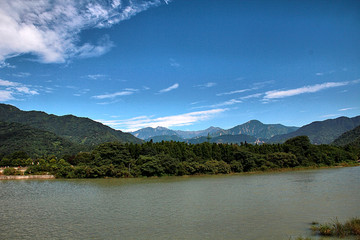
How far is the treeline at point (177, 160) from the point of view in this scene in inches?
1969

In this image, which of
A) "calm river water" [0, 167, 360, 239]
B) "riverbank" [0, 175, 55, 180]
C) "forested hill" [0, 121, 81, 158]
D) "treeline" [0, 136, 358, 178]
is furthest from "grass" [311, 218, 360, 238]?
"forested hill" [0, 121, 81, 158]

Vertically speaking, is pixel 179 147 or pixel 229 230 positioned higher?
pixel 179 147

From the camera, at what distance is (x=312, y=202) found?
21.3 meters

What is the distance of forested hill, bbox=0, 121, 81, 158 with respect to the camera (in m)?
125

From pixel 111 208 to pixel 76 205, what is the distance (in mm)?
4056

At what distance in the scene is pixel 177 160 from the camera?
5447 cm

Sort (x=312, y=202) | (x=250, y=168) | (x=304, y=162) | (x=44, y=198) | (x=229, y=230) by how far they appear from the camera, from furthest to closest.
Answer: (x=304, y=162), (x=250, y=168), (x=44, y=198), (x=312, y=202), (x=229, y=230)

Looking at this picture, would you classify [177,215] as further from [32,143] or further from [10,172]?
[32,143]

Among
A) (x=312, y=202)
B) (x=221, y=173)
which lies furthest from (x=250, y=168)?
(x=312, y=202)

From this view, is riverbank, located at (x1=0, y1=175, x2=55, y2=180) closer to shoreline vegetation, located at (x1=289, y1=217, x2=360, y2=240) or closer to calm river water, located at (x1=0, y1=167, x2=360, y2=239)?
calm river water, located at (x1=0, y1=167, x2=360, y2=239)

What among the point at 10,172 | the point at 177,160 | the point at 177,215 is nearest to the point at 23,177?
the point at 10,172

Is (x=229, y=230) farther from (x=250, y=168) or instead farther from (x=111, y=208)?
(x=250, y=168)

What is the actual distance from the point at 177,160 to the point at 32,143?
11665 centimetres

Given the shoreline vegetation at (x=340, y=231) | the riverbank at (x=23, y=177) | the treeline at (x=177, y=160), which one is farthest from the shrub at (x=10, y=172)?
the shoreline vegetation at (x=340, y=231)
